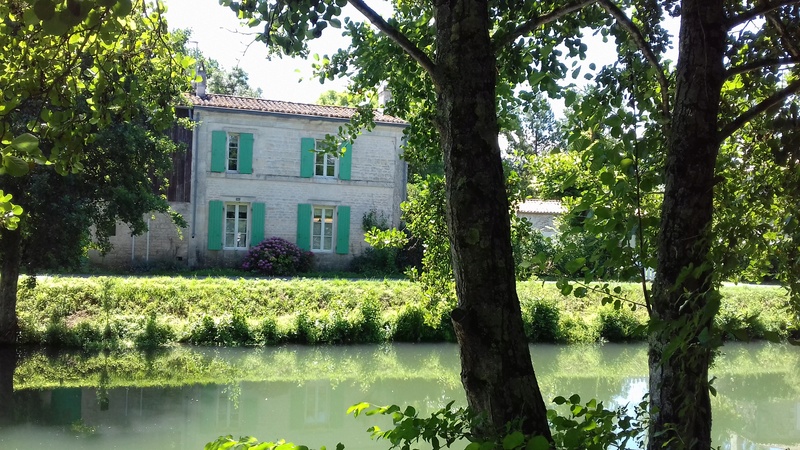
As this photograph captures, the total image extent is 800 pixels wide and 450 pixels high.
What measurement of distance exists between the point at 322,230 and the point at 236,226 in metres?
2.42

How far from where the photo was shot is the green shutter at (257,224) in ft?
61.6

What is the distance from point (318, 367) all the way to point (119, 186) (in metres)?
4.56

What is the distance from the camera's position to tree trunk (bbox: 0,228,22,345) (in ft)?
36.5

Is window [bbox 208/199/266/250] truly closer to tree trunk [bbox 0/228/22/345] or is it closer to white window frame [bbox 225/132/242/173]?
white window frame [bbox 225/132/242/173]

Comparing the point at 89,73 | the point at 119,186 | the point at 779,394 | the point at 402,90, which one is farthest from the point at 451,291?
the point at 779,394

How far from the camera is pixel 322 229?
1942cm

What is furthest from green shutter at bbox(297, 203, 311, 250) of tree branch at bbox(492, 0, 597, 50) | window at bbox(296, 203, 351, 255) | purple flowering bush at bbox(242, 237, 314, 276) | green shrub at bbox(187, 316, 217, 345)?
tree branch at bbox(492, 0, 597, 50)

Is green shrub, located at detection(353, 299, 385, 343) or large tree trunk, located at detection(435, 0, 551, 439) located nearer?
large tree trunk, located at detection(435, 0, 551, 439)

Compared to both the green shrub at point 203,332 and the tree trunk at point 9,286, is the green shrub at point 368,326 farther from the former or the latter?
the tree trunk at point 9,286

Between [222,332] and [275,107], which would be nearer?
[222,332]

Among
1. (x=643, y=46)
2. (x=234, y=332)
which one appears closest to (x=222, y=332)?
(x=234, y=332)

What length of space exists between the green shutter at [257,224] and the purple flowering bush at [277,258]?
31 cm

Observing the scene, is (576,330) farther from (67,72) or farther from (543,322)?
(67,72)

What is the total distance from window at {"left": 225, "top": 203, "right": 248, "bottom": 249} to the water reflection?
6.85 m
